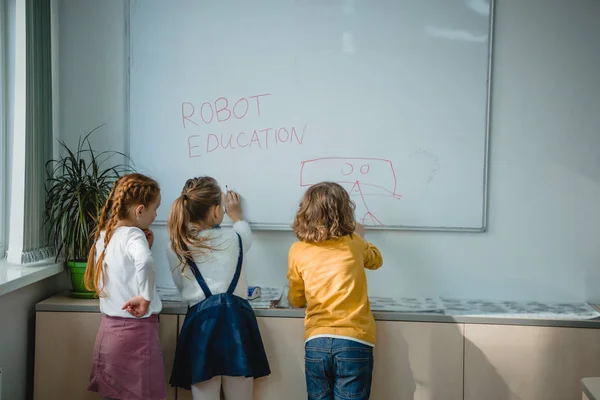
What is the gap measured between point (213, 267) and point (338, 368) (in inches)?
22.5

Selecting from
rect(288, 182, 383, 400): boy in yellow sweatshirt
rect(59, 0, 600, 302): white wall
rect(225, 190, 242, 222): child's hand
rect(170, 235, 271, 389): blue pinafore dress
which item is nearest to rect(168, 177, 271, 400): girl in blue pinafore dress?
rect(170, 235, 271, 389): blue pinafore dress

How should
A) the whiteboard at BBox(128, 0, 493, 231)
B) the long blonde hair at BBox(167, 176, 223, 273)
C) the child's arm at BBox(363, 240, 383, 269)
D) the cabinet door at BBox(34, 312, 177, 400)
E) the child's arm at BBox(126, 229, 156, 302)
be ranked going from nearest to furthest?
the child's arm at BBox(126, 229, 156, 302), the long blonde hair at BBox(167, 176, 223, 273), the child's arm at BBox(363, 240, 383, 269), the cabinet door at BBox(34, 312, 177, 400), the whiteboard at BBox(128, 0, 493, 231)

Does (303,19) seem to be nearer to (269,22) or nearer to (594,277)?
(269,22)

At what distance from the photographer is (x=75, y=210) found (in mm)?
2568

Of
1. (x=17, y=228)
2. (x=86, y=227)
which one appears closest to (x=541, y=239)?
(x=86, y=227)

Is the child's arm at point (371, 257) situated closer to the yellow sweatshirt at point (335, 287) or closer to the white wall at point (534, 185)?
the yellow sweatshirt at point (335, 287)

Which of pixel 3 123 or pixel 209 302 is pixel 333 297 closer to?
pixel 209 302

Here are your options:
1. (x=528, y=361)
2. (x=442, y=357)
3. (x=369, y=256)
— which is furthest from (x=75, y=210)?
(x=528, y=361)

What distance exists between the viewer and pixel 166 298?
2.55 m

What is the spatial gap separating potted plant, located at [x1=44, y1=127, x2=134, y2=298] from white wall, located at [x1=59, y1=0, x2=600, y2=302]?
3.96 ft

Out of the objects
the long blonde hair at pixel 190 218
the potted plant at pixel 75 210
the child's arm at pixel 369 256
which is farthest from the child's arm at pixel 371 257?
the potted plant at pixel 75 210

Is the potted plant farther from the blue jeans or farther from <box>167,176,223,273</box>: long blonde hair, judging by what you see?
the blue jeans

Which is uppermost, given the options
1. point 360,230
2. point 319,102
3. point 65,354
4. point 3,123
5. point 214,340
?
point 319,102

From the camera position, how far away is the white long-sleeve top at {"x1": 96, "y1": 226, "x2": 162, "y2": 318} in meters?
2.07
